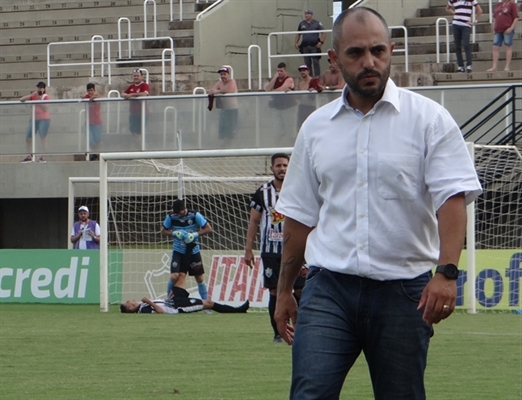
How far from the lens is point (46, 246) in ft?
94.7

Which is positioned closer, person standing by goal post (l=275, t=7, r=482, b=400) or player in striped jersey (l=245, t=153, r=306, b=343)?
person standing by goal post (l=275, t=7, r=482, b=400)

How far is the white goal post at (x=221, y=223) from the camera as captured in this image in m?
17.4

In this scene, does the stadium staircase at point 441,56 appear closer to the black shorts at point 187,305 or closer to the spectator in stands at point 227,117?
the spectator in stands at point 227,117

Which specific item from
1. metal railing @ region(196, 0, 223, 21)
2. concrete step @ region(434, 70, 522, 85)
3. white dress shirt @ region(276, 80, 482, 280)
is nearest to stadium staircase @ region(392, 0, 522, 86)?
concrete step @ region(434, 70, 522, 85)

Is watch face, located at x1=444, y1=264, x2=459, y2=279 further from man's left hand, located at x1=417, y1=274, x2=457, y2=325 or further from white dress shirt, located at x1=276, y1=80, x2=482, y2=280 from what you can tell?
white dress shirt, located at x1=276, y1=80, x2=482, y2=280

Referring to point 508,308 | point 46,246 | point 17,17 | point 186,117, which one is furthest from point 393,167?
point 17,17

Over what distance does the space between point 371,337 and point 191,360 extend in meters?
6.52

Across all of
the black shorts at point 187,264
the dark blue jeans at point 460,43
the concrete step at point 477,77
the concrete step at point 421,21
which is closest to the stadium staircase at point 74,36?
the concrete step at point 421,21

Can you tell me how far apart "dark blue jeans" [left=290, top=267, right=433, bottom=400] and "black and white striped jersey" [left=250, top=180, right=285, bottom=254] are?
7.95 meters

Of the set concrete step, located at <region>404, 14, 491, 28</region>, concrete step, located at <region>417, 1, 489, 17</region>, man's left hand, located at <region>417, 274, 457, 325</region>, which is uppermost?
concrete step, located at <region>417, 1, 489, 17</region>

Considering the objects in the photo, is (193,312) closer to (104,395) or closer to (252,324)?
(252,324)

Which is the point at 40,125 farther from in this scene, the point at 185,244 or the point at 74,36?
the point at 74,36

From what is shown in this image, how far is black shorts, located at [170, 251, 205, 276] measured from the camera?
722 inches

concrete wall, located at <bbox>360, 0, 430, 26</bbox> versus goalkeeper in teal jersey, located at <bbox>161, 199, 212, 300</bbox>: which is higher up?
concrete wall, located at <bbox>360, 0, 430, 26</bbox>
